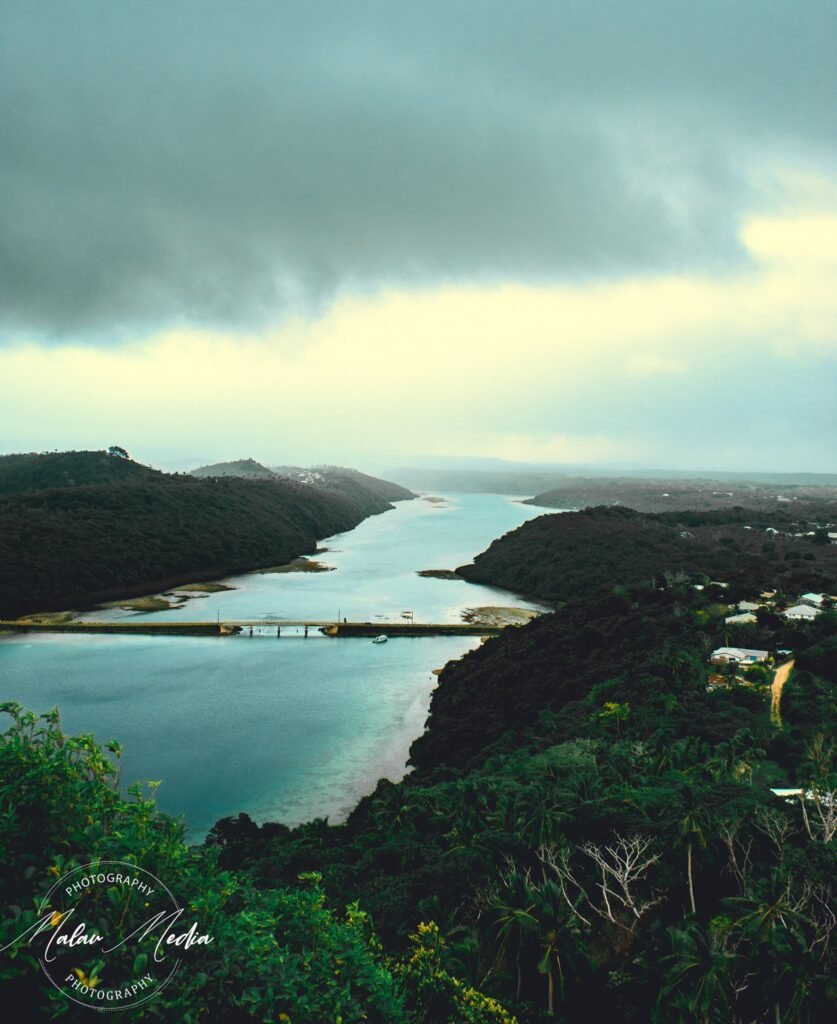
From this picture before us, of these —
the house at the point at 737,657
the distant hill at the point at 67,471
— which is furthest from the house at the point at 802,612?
the distant hill at the point at 67,471

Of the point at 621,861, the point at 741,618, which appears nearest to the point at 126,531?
the point at 741,618

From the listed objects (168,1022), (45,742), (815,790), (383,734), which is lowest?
(383,734)

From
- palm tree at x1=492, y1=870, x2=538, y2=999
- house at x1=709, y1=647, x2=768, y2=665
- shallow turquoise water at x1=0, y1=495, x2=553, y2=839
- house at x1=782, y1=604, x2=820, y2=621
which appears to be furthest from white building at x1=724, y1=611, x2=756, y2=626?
palm tree at x1=492, y1=870, x2=538, y2=999

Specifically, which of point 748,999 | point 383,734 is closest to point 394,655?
point 383,734

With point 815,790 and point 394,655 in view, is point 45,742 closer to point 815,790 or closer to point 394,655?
point 815,790

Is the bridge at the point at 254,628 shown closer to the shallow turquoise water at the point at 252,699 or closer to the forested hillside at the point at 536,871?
the shallow turquoise water at the point at 252,699

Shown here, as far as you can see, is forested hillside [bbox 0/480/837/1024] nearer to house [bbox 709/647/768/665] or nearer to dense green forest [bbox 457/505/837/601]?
house [bbox 709/647/768/665]
